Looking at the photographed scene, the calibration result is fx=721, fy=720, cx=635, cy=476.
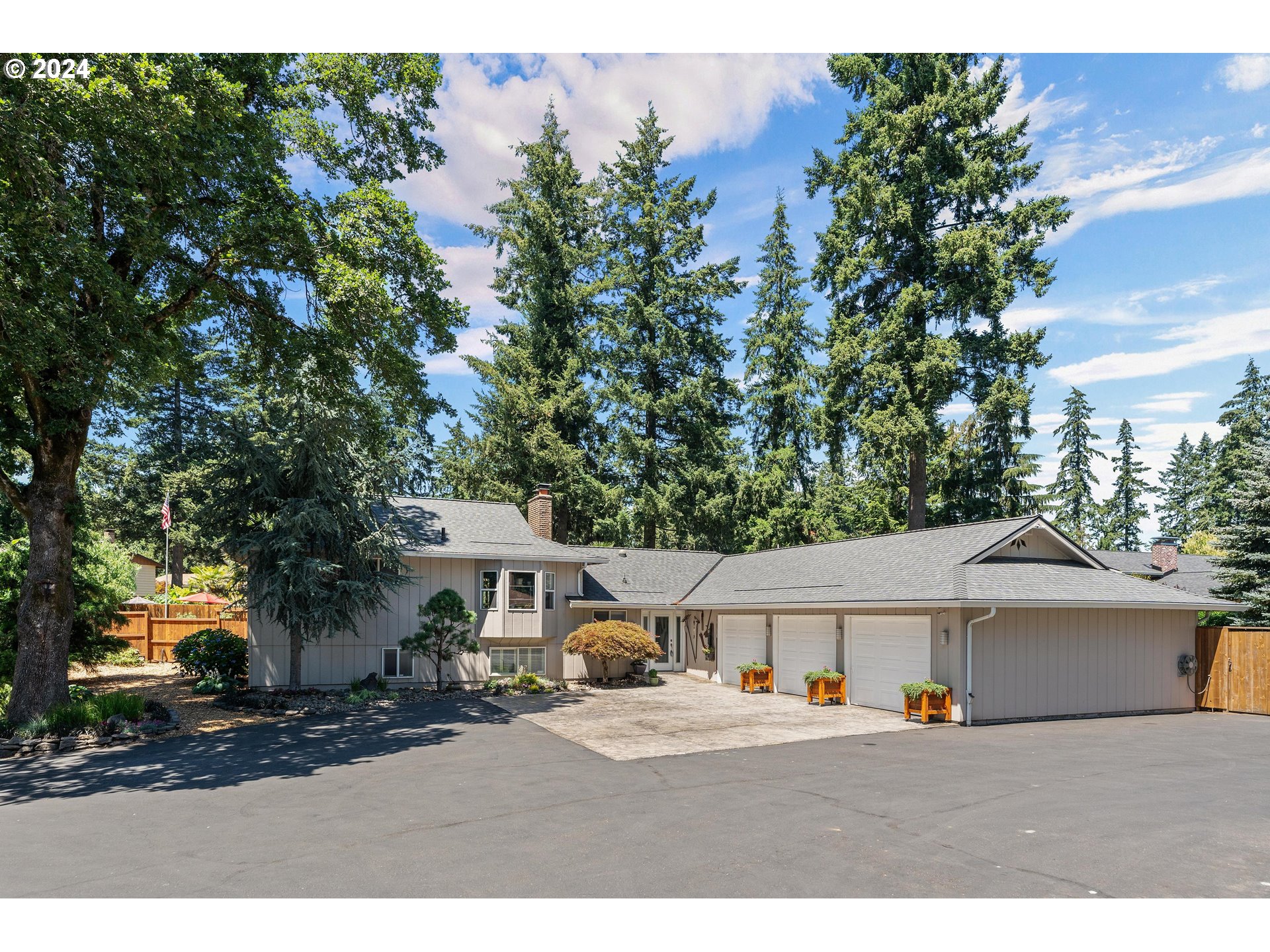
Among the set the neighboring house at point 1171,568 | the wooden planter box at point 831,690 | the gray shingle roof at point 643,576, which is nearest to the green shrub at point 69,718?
the gray shingle roof at point 643,576

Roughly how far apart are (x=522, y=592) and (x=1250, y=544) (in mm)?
22841

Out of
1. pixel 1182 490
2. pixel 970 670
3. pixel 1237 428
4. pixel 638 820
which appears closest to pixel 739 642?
pixel 970 670

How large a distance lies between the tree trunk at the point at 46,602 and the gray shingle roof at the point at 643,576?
1371 centimetres

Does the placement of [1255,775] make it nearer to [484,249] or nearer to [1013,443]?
[1013,443]

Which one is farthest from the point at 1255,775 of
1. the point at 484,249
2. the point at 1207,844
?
the point at 484,249

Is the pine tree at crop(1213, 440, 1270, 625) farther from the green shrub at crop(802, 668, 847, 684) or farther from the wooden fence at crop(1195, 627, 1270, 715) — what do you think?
the green shrub at crop(802, 668, 847, 684)

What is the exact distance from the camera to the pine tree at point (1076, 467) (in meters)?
60.2

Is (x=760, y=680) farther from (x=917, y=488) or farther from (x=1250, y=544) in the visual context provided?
(x=1250, y=544)

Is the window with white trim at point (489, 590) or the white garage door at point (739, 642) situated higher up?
the window with white trim at point (489, 590)

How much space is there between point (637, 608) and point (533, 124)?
25320 mm

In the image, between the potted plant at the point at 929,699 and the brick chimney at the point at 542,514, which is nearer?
the potted plant at the point at 929,699

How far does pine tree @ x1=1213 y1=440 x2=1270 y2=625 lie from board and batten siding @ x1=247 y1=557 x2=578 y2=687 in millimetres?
21071

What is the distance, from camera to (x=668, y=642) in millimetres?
27094

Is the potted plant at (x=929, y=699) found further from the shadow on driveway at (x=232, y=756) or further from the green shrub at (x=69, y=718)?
the green shrub at (x=69, y=718)
